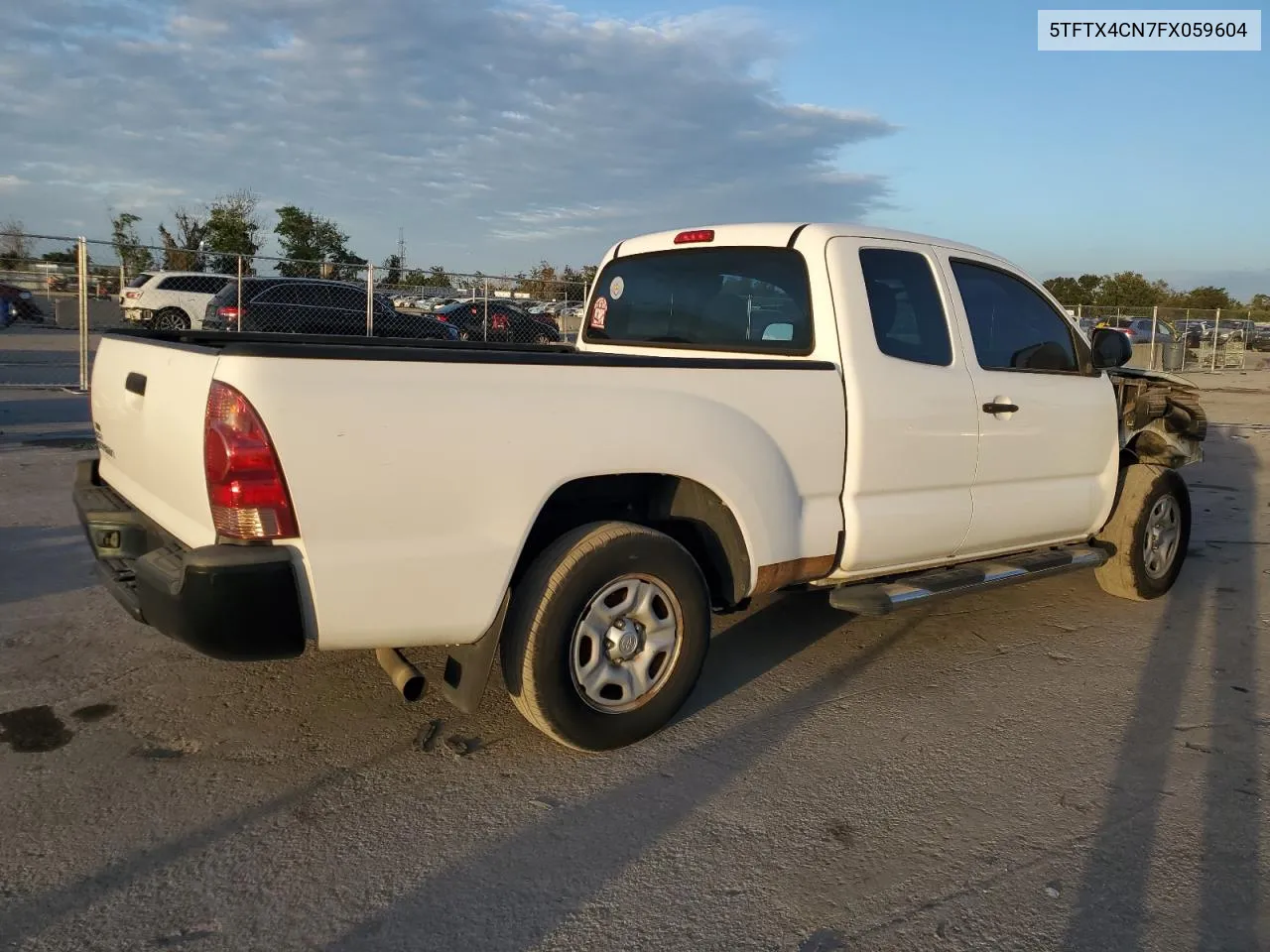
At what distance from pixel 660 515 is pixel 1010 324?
7.57 ft

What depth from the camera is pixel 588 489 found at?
365 cm

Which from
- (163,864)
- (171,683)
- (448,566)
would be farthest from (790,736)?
(171,683)

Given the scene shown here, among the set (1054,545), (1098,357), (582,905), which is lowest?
(582,905)

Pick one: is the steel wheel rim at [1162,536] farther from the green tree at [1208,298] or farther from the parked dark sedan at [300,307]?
the green tree at [1208,298]

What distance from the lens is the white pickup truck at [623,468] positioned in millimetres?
2969

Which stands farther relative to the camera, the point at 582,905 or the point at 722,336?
the point at 722,336

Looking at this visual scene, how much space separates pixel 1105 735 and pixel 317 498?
3.08m

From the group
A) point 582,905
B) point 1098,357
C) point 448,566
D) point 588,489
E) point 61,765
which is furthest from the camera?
point 1098,357

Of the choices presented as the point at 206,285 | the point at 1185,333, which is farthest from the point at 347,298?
the point at 1185,333

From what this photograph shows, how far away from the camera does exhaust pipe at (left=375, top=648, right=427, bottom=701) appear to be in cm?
341

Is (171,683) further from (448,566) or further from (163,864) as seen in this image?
(448,566)

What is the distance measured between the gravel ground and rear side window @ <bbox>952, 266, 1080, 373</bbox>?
55.4 inches

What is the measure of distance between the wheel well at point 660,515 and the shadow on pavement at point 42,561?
2965 millimetres

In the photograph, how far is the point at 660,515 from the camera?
12.8 feet
